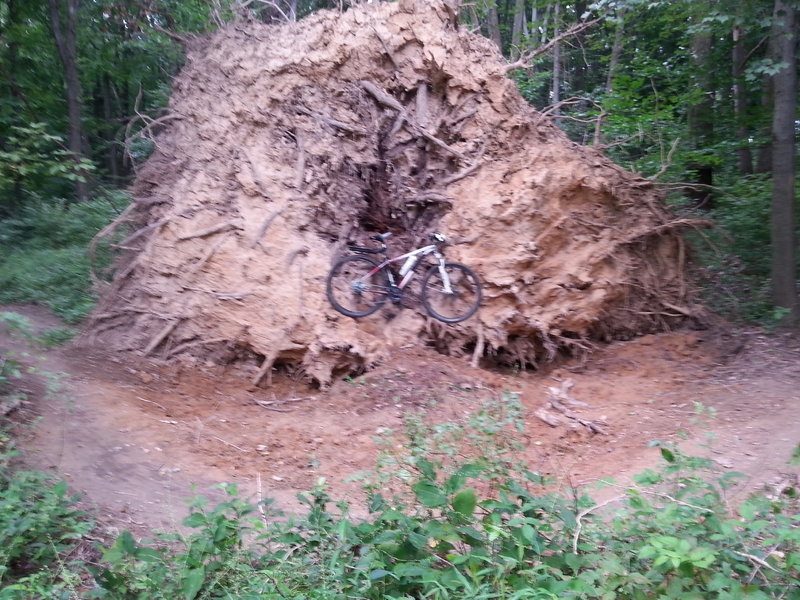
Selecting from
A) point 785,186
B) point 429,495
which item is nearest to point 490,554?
point 429,495

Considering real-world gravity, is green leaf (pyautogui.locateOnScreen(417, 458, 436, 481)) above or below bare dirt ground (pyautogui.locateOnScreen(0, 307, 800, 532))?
above

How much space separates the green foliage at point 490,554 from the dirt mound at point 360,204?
407 centimetres

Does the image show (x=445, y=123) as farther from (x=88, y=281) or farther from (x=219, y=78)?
(x=88, y=281)

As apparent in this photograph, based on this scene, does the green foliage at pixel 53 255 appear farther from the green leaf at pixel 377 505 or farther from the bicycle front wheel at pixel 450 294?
the green leaf at pixel 377 505

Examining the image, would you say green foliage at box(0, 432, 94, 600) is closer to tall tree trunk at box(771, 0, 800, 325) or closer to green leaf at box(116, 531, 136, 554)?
green leaf at box(116, 531, 136, 554)

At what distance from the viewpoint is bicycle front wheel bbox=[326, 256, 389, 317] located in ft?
25.6

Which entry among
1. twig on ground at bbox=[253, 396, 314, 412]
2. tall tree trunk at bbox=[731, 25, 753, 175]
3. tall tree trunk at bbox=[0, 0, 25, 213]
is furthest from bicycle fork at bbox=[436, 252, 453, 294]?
tall tree trunk at bbox=[0, 0, 25, 213]

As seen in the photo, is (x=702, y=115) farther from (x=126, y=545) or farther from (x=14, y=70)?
(x=14, y=70)

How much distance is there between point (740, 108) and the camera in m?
11.8

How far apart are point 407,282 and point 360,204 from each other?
1.27 metres

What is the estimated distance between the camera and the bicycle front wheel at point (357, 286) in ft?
25.6

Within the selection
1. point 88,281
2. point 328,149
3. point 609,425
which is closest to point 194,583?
point 609,425

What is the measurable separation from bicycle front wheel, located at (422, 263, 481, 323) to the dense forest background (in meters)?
2.77

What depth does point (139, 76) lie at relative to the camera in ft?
50.6
